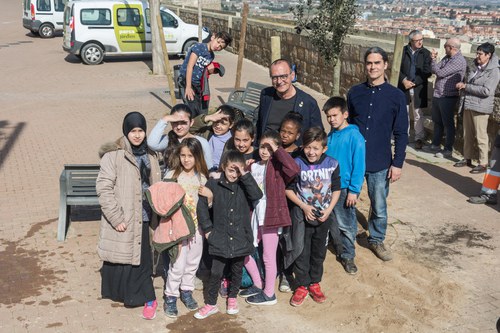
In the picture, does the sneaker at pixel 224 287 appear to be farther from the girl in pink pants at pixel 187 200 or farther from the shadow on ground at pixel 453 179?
the shadow on ground at pixel 453 179

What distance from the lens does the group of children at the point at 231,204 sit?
4680mm

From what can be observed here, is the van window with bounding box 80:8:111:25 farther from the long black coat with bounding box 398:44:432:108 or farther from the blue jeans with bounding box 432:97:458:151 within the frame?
the blue jeans with bounding box 432:97:458:151

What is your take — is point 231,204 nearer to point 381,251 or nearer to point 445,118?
point 381,251

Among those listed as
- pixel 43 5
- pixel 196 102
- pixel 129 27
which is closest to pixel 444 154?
pixel 196 102

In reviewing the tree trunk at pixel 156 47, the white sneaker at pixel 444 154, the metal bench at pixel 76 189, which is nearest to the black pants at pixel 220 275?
the metal bench at pixel 76 189

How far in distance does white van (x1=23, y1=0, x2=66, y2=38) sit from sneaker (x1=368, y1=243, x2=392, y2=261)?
23360 mm

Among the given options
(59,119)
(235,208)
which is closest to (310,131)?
(235,208)

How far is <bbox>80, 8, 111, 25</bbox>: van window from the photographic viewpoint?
18819 mm

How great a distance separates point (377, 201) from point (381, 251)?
523mm

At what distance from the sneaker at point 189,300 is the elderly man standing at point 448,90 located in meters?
5.56

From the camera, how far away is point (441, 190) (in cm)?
787

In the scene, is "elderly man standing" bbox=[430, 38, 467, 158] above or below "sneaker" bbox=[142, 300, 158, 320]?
above

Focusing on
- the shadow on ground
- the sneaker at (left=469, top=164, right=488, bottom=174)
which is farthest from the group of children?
the sneaker at (left=469, top=164, right=488, bottom=174)

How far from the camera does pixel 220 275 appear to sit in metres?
4.80
